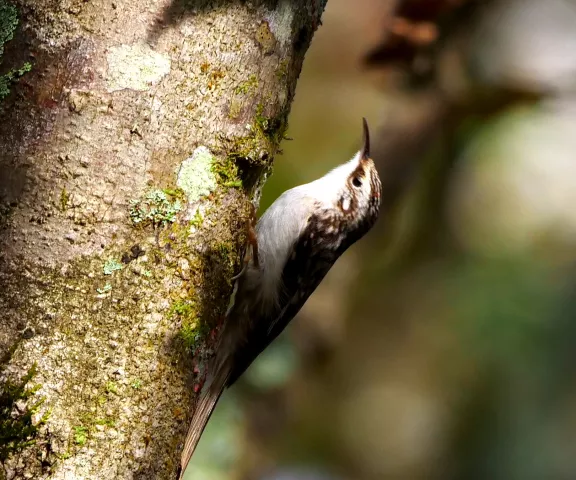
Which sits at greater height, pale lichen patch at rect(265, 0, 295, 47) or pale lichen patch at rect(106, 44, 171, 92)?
pale lichen patch at rect(106, 44, 171, 92)

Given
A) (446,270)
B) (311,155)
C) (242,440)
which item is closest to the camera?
(242,440)

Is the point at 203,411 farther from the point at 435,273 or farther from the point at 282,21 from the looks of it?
the point at 435,273

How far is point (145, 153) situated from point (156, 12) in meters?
0.39

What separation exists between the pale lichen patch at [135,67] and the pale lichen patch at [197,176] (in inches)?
9.2

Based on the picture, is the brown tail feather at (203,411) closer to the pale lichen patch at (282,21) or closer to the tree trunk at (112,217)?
the tree trunk at (112,217)

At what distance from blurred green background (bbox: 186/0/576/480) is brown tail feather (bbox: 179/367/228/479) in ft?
2.89

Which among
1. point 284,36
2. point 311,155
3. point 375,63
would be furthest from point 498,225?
point 284,36

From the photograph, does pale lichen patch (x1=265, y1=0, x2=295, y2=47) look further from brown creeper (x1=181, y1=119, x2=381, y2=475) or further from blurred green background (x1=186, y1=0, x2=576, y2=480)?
blurred green background (x1=186, y1=0, x2=576, y2=480)

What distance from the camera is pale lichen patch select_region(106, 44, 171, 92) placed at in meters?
2.13

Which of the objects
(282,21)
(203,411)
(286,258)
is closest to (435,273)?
(286,258)

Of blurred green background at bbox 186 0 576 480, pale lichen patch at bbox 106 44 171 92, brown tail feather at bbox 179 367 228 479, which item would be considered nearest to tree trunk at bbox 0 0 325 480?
pale lichen patch at bbox 106 44 171 92

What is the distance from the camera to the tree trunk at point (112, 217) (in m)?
1.96

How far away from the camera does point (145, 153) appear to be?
2.16m

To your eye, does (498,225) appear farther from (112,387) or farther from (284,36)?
(112,387)
